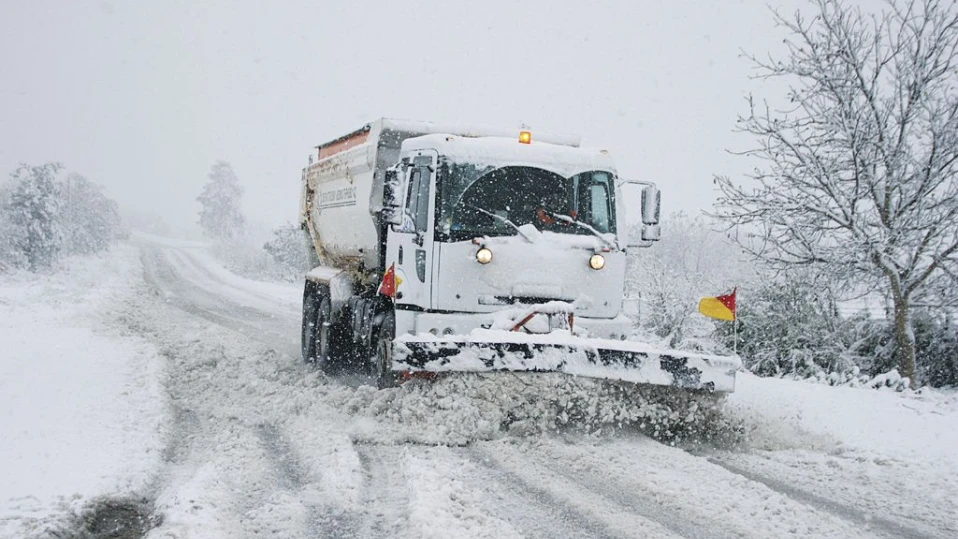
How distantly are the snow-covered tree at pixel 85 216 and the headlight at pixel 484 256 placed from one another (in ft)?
127

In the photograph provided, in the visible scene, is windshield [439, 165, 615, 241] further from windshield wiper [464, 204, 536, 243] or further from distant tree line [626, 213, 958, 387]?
distant tree line [626, 213, 958, 387]

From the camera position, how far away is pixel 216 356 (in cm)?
945

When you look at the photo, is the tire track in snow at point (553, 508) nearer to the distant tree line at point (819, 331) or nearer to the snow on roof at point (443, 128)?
the snow on roof at point (443, 128)

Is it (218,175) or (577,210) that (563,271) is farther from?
(218,175)

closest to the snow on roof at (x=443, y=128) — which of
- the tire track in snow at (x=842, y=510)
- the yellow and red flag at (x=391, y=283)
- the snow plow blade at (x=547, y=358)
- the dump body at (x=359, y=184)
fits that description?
the dump body at (x=359, y=184)

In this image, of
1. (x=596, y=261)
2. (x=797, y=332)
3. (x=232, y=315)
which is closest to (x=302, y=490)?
(x=596, y=261)

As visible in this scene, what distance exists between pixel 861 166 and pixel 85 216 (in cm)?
6027

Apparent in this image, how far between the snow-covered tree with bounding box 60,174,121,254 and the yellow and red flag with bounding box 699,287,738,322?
39.6 metres

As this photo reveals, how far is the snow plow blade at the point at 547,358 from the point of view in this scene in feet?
18.0

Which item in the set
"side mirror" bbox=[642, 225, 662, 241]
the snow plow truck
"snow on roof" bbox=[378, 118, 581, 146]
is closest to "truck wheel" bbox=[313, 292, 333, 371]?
the snow plow truck

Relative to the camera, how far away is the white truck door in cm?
655

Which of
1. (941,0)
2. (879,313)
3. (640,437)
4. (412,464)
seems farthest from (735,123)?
(412,464)

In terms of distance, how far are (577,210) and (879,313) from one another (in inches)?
308

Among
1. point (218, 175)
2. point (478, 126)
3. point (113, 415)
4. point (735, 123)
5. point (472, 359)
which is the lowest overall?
point (113, 415)
